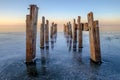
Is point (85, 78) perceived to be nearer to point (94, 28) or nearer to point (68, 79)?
point (68, 79)

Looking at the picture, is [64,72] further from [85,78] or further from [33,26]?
[33,26]

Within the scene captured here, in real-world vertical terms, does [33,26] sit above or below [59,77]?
above

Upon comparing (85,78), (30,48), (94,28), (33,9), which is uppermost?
(33,9)

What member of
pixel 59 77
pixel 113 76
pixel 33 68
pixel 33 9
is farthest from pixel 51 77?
pixel 33 9

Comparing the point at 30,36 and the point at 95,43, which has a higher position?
the point at 30,36

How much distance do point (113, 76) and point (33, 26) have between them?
5791 mm

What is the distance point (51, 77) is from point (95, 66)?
3.16 meters

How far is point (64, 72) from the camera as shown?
9.55m

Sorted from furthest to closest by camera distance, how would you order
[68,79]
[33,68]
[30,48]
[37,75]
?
[30,48] < [33,68] < [37,75] < [68,79]

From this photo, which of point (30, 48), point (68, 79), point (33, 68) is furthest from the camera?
point (30, 48)

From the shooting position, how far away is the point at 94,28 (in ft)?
38.0

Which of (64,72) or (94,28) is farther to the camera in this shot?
(94,28)

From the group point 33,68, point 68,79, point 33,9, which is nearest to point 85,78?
point 68,79

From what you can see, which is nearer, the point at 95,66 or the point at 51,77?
the point at 51,77
